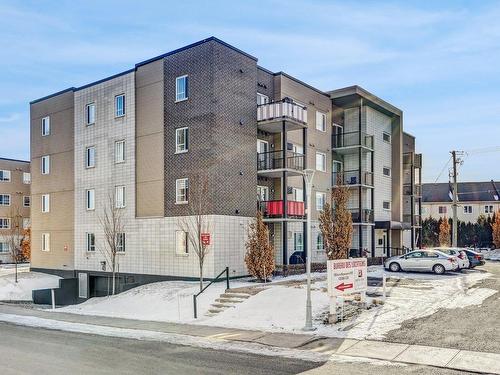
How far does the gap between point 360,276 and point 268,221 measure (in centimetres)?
1128

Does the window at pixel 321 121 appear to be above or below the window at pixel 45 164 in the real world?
above

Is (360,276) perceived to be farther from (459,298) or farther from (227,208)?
(227,208)

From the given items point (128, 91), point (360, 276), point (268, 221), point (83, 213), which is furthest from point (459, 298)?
point (83, 213)

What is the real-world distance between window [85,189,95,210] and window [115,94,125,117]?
578 centimetres

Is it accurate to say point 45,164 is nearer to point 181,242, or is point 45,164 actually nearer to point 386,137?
point 181,242

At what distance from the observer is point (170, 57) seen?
2900cm

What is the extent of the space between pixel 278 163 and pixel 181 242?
7838 millimetres

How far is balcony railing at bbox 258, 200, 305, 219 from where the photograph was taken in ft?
93.2

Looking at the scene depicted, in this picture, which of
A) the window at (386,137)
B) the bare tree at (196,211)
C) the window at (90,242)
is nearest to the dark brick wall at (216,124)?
the bare tree at (196,211)

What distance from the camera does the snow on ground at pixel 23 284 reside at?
3078 cm

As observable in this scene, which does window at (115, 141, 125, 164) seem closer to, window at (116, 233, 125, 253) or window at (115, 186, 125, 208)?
window at (115, 186, 125, 208)

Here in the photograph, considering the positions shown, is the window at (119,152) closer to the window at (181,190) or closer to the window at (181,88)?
the window at (181,190)

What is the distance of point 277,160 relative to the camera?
99.2ft

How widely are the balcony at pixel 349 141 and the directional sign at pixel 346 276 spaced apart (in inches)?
784
